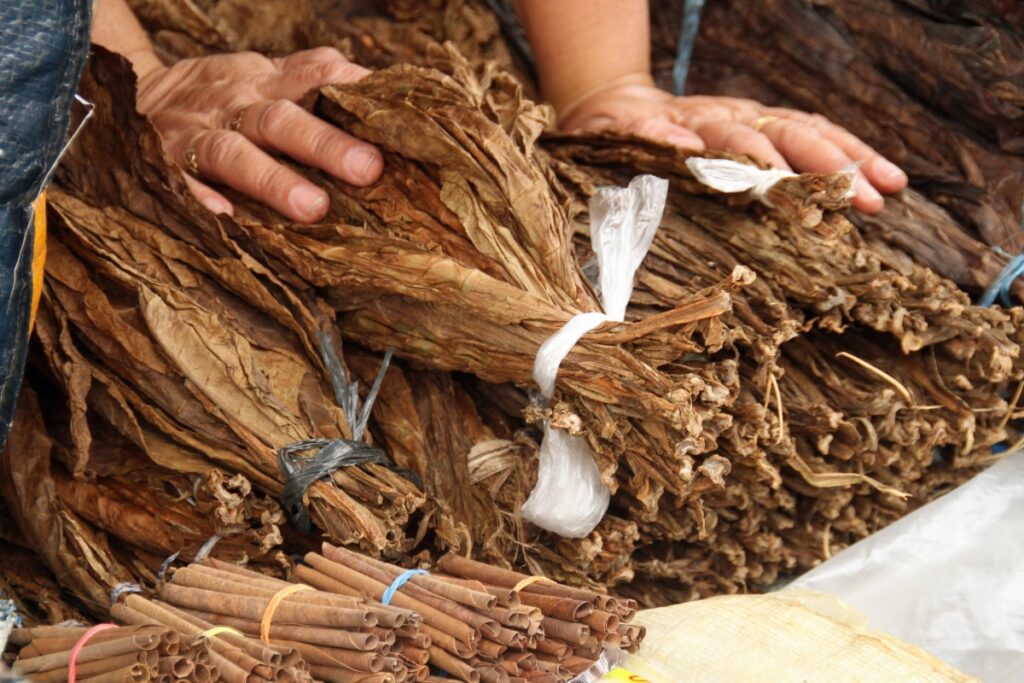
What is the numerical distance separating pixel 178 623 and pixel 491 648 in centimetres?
37

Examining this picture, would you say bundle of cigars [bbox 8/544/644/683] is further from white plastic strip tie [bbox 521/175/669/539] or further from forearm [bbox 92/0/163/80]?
forearm [bbox 92/0/163/80]

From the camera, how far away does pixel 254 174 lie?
1996mm

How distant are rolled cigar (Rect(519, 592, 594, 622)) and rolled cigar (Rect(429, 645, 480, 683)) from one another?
13cm

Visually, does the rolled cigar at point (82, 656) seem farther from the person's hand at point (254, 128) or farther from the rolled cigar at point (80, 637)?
the person's hand at point (254, 128)

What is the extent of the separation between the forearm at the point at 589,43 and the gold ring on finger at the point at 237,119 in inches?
30.3

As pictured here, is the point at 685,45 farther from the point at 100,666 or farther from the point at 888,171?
the point at 100,666

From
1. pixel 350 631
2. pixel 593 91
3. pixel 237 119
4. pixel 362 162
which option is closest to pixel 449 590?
pixel 350 631

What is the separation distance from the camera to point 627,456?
5.17ft

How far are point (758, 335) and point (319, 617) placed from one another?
2.77 ft

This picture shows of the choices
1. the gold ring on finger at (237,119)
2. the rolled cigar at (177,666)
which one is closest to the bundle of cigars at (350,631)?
the rolled cigar at (177,666)

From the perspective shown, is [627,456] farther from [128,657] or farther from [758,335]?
[128,657]

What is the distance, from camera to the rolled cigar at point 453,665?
3.99 feet

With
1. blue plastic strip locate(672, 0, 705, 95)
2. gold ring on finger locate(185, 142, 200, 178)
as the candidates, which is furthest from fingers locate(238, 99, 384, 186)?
blue plastic strip locate(672, 0, 705, 95)

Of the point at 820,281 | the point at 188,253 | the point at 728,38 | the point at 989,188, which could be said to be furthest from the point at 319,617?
the point at 728,38
